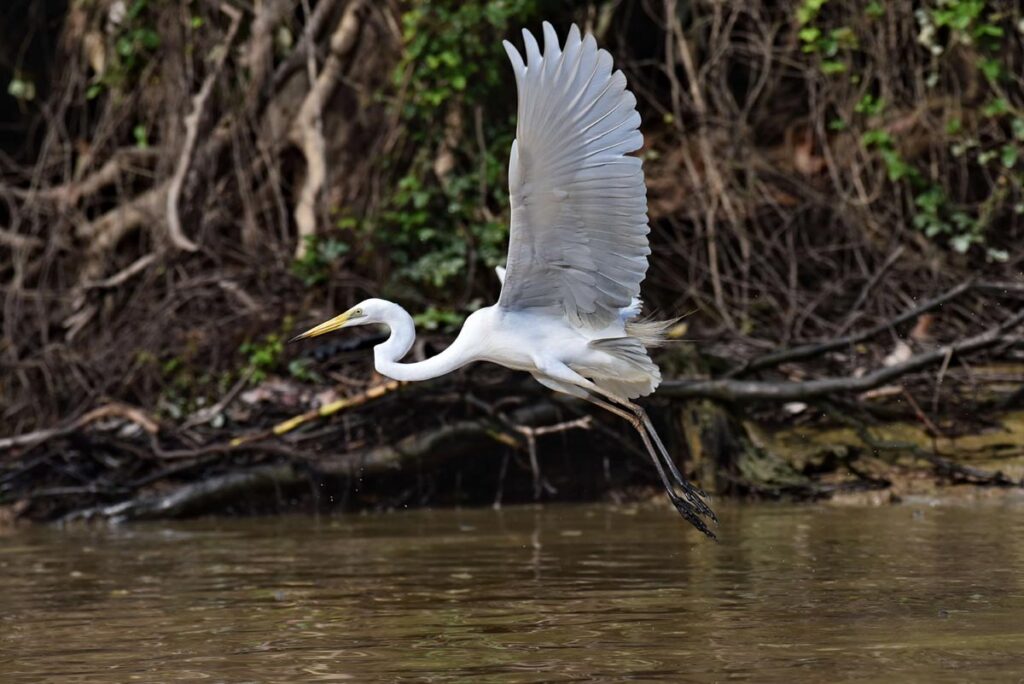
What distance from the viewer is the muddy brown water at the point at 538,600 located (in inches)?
138

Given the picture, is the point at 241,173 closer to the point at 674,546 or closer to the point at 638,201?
the point at 674,546

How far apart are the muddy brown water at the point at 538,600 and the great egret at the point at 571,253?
0.60 m

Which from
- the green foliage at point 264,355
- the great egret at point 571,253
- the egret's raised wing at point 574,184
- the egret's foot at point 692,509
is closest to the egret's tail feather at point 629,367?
the great egret at point 571,253

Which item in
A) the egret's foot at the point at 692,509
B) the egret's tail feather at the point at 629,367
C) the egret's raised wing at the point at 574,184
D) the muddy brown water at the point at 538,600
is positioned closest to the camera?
the muddy brown water at the point at 538,600

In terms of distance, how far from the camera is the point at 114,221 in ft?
31.2

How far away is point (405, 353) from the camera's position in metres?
5.32

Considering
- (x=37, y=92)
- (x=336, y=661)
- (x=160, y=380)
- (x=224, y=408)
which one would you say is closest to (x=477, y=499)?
(x=224, y=408)

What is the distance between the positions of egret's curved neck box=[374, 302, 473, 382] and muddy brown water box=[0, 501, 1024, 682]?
721mm

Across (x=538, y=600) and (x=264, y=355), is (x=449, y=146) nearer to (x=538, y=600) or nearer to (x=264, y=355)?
(x=264, y=355)

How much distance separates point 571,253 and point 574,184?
1.40ft

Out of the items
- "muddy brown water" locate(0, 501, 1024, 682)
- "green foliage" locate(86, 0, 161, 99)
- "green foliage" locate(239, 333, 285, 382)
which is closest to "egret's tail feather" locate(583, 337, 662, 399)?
"muddy brown water" locate(0, 501, 1024, 682)

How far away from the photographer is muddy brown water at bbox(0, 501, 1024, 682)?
3.50 metres

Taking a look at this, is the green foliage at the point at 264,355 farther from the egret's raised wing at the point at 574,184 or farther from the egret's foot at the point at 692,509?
the egret's foot at the point at 692,509

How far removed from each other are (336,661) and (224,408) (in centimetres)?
453
